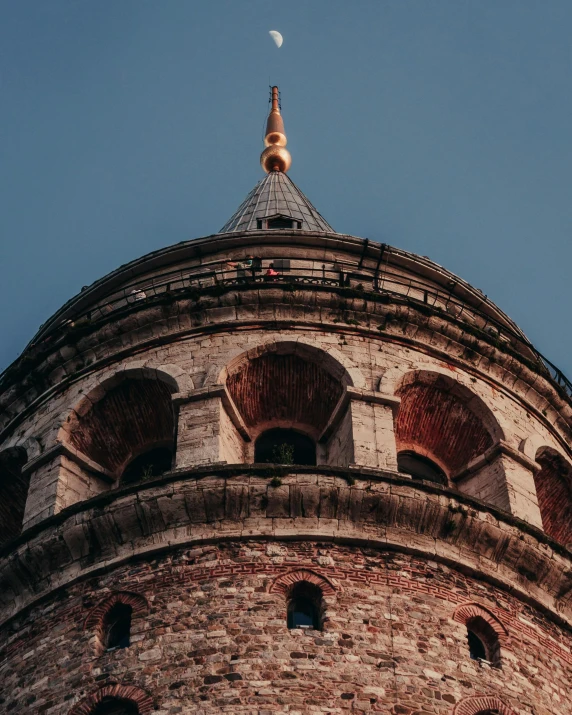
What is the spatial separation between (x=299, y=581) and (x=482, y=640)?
255cm

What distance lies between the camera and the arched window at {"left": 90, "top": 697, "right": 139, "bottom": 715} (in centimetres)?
2080

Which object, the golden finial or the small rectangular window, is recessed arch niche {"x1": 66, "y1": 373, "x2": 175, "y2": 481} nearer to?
the small rectangular window

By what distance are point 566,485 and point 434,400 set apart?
277cm

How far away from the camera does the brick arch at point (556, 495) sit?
28328 millimetres

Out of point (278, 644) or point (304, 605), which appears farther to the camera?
point (304, 605)

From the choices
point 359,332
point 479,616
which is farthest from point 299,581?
point 359,332

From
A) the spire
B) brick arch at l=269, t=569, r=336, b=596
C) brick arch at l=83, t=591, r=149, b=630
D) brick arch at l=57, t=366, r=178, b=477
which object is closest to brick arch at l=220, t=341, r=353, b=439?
brick arch at l=57, t=366, r=178, b=477

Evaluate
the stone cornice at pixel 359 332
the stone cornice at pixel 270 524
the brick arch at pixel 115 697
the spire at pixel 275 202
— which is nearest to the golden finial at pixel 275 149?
the spire at pixel 275 202

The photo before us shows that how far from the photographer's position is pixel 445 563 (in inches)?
920

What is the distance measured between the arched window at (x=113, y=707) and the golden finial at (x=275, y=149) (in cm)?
2411

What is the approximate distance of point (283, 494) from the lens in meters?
23.5

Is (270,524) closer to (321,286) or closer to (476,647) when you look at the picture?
(476,647)

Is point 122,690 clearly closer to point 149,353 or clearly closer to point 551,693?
point 551,693

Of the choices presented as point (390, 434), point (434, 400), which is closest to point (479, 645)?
point (390, 434)
